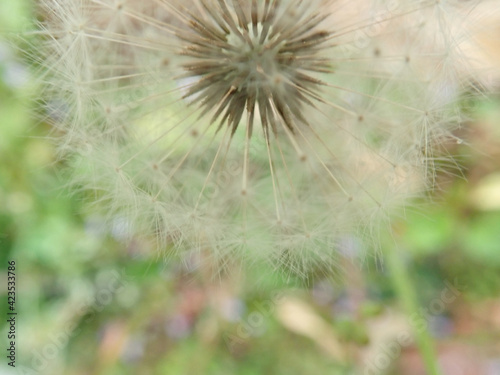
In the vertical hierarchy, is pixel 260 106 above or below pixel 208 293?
above

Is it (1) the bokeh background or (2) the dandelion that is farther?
(1) the bokeh background

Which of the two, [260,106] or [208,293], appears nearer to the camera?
[260,106]

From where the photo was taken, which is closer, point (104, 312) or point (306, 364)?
point (306, 364)

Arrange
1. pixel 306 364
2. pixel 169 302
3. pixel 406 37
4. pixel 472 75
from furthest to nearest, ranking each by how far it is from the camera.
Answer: pixel 169 302 < pixel 306 364 < pixel 472 75 < pixel 406 37

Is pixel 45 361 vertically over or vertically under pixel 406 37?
under

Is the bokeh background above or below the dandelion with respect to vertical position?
below

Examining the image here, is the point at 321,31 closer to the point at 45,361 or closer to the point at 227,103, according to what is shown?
the point at 227,103

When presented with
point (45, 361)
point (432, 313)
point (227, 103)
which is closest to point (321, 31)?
point (227, 103)
